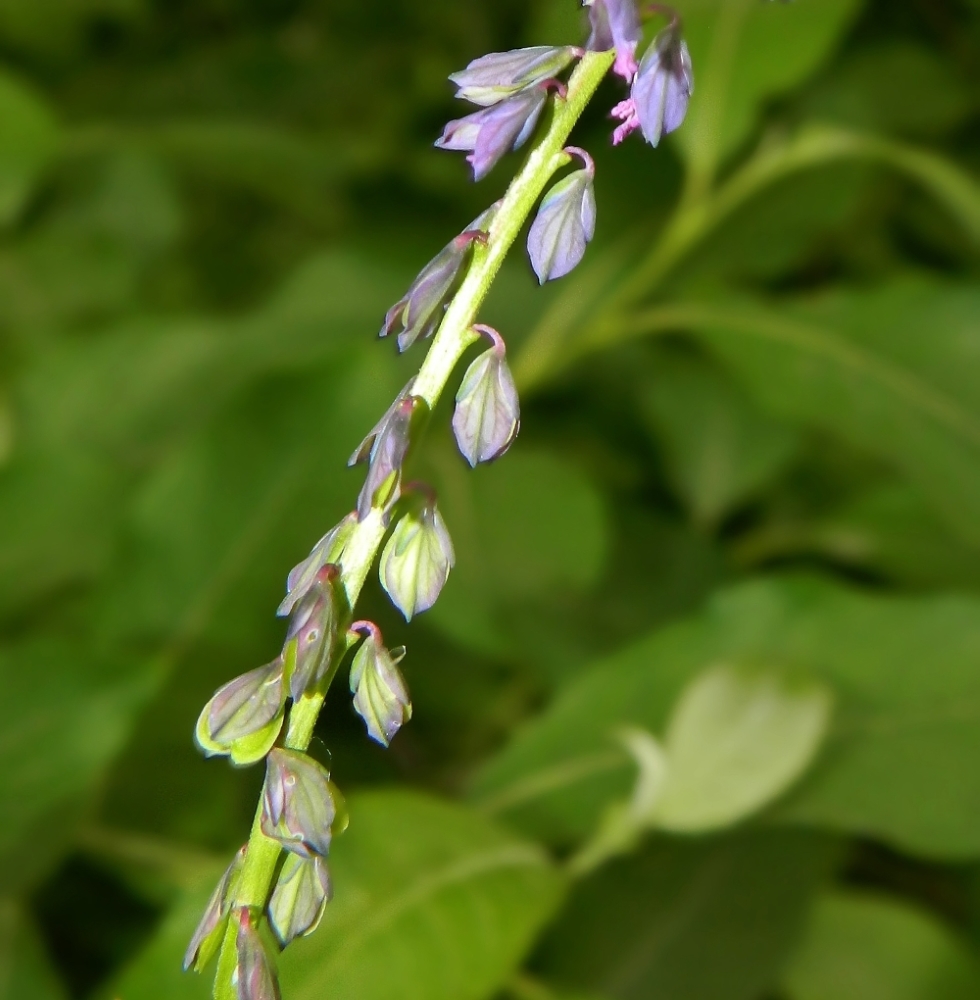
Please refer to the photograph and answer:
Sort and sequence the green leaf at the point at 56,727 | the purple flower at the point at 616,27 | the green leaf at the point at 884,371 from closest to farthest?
the purple flower at the point at 616,27 → the green leaf at the point at 56,727 → the green leaf at the point at 884,371

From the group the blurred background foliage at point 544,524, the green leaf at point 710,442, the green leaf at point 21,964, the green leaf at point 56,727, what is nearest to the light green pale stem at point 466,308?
the blurred background foliage at point 544,524

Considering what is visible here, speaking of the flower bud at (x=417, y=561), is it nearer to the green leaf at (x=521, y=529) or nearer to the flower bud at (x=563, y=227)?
the flower bud at (x=563, y=227)

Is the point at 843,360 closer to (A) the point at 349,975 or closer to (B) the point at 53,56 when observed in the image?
(A) the point at 349,975

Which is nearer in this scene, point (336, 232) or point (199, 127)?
point (199, 127)

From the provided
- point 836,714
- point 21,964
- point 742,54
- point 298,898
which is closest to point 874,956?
point 836,714

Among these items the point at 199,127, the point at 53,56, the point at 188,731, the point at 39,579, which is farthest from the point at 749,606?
the point at 53,56
